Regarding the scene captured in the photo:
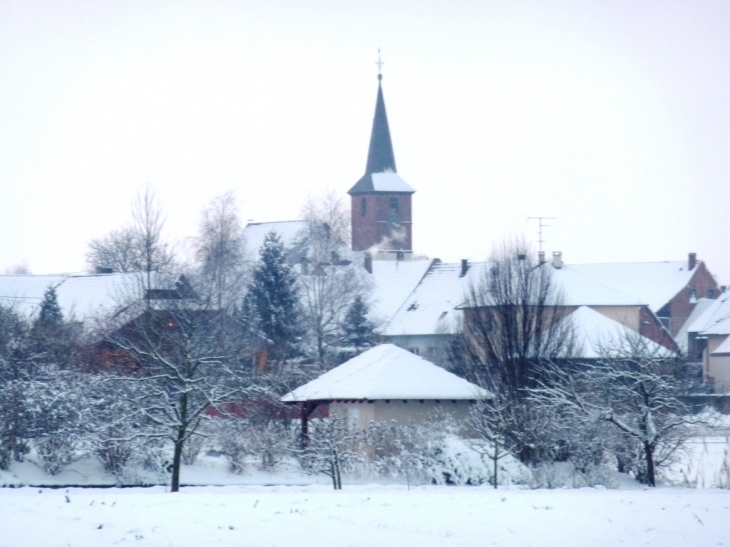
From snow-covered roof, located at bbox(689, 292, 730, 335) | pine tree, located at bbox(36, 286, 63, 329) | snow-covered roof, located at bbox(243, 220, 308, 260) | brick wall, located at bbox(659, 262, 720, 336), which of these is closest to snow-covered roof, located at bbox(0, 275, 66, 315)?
pine tree, located at bbox(36, 286, 63, 329)

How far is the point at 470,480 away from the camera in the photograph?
2742 cm

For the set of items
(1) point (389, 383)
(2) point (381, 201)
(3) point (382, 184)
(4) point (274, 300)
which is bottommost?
(1) point (389, 383)

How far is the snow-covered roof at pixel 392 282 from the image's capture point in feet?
232

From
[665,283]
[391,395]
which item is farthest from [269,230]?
[391,395]

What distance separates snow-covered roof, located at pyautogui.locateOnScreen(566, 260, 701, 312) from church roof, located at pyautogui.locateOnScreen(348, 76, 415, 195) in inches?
771

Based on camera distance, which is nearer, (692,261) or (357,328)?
(357,328)

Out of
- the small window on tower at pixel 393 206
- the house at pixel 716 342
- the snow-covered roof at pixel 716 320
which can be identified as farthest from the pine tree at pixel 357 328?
the small window on tower at pixel 393 206

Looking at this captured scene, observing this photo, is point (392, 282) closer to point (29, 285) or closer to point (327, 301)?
point (327, 301)

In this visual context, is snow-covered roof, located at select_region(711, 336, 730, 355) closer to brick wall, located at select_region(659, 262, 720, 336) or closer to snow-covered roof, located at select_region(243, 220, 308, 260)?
brick wall, located at select_region(659, 262, 720, 336)

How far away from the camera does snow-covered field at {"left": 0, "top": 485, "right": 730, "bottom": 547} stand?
1224 cm

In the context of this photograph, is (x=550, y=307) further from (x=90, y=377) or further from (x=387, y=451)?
(x=90, y=377)

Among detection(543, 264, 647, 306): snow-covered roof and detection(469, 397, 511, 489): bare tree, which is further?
detection(543, 264, 647, 306): snow-covered roof

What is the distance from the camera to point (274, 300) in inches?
1932

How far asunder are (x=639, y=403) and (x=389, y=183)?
71.1 metres
